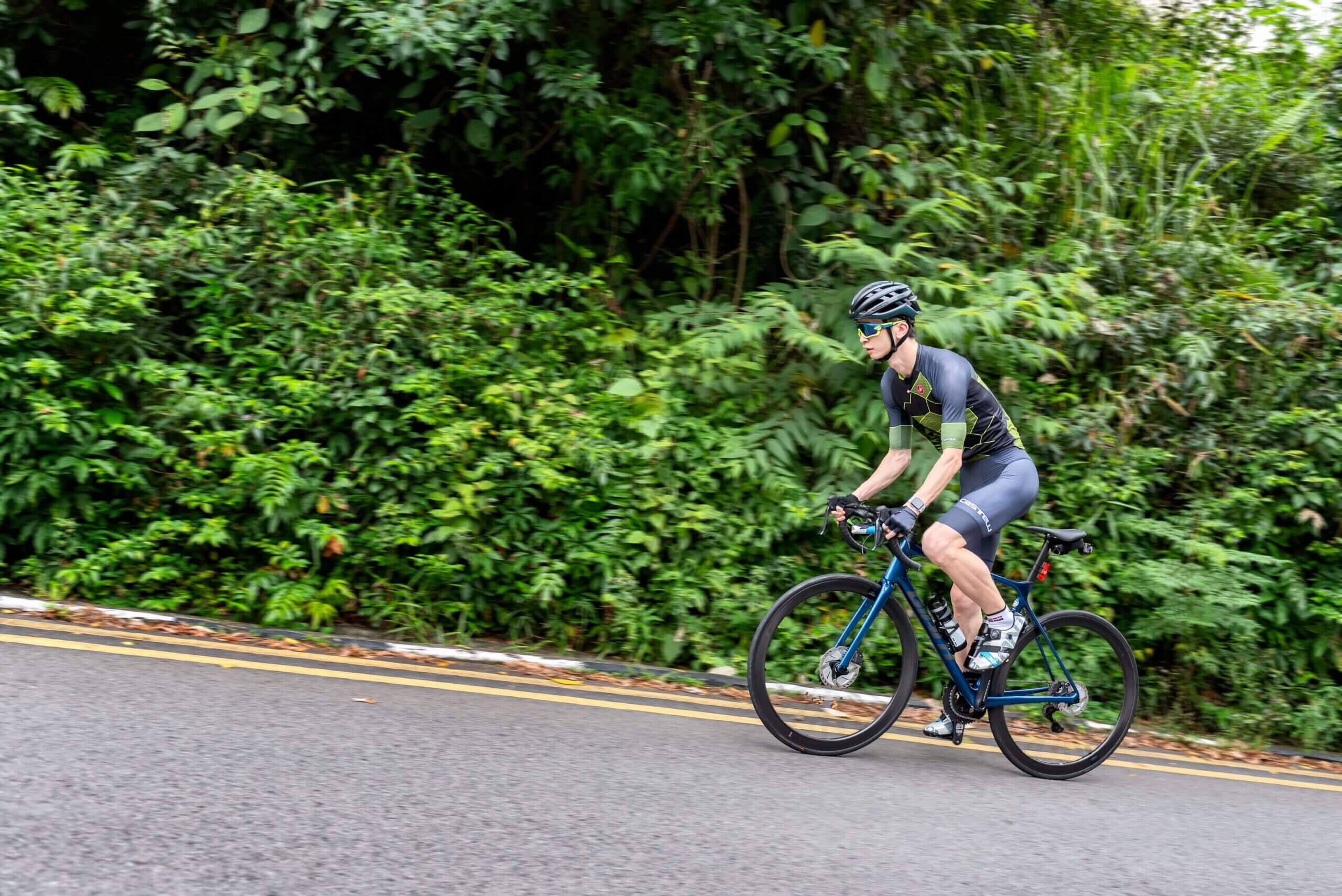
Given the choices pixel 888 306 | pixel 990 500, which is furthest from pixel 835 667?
pixel 888 306

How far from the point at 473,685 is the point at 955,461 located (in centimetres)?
287

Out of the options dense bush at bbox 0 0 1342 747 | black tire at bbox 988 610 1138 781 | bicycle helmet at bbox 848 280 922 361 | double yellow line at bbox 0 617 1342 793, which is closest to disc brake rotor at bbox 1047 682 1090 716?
black tire at bbox 988 610 1138 781

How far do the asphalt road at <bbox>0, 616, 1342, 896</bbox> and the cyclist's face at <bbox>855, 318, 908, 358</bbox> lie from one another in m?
2.07

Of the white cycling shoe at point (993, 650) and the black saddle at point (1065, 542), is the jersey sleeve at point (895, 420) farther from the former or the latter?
the white cycling shoe at point (993, 650)

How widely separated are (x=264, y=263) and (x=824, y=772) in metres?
5.35

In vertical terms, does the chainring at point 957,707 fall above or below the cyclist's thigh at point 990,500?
below

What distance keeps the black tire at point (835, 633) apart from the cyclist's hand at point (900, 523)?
0.96 feet

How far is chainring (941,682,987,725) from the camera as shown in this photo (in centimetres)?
557

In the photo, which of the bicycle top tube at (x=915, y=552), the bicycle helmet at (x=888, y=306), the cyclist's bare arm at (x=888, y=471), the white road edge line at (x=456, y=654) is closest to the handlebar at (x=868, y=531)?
the bicycle top tube at (x=915, y=552)

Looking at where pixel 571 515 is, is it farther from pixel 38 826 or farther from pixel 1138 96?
pixel 1138 96

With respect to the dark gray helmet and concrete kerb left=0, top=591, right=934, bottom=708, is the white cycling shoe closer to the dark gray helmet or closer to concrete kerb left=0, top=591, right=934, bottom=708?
concrete kerb left=0, top=591, right=934, bottom=708

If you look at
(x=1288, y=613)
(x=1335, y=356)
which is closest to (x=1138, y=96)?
(x=1335, y=356)

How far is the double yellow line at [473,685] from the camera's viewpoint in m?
5.72

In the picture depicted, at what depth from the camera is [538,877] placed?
3.63m
